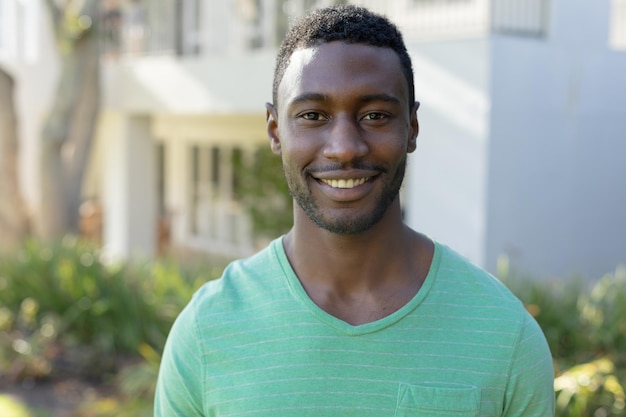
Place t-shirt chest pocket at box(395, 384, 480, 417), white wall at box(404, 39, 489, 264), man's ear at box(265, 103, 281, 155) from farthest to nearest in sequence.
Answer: white wall at box(404, 39, 489, 264)
man's ear at box(265, 103, 281, 155)
t-shirt chest pocket at box(395, 384, 480, 417)

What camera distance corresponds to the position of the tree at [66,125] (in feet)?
36.8

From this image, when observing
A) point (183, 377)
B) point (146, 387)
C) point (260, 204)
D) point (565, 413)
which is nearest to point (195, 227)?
point (260, 204)

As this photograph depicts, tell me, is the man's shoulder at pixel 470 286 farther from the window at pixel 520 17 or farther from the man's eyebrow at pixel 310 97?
the window at pixel 520 17

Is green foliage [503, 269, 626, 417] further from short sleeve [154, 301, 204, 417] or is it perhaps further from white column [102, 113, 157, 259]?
white column [102, 113, 157, 259]

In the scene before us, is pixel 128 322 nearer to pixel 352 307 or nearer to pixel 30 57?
pixel 352 307

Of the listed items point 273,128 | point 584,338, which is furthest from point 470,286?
point 584,338

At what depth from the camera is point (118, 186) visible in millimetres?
14672

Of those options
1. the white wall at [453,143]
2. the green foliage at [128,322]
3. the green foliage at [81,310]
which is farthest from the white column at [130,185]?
the white wall at [453,143]

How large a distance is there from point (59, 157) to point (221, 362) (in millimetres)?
9813

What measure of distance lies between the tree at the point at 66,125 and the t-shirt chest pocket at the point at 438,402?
983cm

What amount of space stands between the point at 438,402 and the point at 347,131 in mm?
600

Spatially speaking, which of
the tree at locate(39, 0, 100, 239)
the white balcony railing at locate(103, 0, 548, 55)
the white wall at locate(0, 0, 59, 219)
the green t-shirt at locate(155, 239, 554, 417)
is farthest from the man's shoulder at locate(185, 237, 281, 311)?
the white wall at locate(0, 0, 59, 219)

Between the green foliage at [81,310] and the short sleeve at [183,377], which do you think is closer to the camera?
the short sleeve at [183,377]

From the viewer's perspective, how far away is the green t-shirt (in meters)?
1.97
